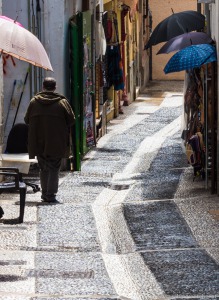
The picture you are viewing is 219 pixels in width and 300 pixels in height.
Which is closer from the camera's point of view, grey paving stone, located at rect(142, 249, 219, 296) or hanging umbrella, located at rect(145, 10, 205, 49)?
grey paving stone, located at rect(142, 249, 219, 296)

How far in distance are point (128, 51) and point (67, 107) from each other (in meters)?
19.5

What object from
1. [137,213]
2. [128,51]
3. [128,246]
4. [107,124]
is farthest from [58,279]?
[128,51]

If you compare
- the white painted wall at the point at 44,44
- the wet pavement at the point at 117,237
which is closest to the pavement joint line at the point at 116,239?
the wet pavement at the point at 117,237

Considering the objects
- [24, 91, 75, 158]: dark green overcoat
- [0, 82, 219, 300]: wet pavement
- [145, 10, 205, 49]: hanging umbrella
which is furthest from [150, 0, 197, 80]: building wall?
[24, 91, 75, 158]: dark green overcoat

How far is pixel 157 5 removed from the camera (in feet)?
154

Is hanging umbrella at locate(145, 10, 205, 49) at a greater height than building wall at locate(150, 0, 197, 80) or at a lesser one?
greater

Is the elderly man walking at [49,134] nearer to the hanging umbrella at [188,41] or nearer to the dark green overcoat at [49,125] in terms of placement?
the dark green overcoat at [49,125]

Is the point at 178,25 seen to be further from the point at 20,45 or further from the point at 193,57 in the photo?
the point at 20,45

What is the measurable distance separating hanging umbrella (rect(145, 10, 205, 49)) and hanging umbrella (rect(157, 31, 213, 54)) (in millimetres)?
2019

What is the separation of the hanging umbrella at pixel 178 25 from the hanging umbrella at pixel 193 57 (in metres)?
3.89

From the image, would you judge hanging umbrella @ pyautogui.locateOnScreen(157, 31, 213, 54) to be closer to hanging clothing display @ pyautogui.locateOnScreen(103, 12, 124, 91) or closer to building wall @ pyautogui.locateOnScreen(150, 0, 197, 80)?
hanging clothing display @ pyautogui.locateOnScreen(103, 12, 124, 91)

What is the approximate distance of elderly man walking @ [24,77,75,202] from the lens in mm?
16547

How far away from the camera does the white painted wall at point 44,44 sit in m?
20.4

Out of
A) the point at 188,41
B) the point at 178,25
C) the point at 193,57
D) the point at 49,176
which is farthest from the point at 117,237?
the point at 178,25
